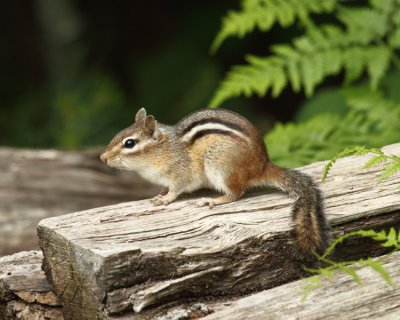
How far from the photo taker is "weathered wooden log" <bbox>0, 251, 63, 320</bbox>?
3234mm

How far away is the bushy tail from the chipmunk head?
71 centimetres

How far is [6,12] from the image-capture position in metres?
8.97

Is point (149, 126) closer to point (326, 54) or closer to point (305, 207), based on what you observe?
point (305, 207)

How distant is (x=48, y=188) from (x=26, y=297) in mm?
2071

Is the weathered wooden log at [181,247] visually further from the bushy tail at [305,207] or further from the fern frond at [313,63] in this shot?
the fern frond at [313,63]

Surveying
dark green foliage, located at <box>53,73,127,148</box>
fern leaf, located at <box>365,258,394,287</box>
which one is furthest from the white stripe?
dark green foliage, located at <box>53,73,127,148</box>

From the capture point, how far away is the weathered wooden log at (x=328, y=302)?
2.75 metres

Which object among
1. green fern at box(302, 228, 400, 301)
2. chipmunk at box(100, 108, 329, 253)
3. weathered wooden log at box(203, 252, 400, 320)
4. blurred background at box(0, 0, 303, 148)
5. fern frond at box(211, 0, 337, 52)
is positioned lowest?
weathered wooden log at box(203, 252, 400, 320)

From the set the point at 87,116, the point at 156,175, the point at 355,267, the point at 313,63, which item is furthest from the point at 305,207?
the point at 87,116

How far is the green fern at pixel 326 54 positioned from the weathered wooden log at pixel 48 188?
3.88ft

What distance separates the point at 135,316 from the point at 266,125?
514cm

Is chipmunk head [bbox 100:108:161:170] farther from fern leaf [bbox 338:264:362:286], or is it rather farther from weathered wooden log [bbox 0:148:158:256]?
fern leaf [bbox 338:264:362:286]

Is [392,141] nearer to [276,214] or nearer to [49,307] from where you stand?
[276,214]

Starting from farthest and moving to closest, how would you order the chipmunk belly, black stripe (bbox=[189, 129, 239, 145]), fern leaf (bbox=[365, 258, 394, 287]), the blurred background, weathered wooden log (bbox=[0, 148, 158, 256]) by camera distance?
the blurred background, weathered wooden log (bbox=[0, 148, 158, 256]), the chipmunk belly, black stripe (bbox=[189, 129, 239, 145]), fern leaf (bbox=[365, 258, 394, 287])
